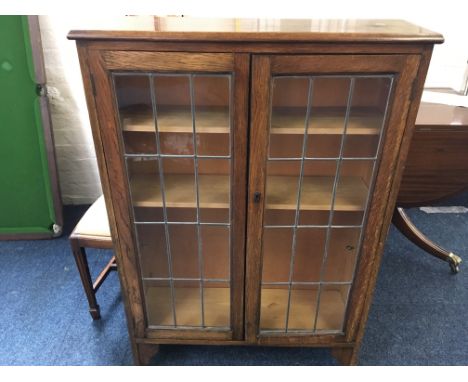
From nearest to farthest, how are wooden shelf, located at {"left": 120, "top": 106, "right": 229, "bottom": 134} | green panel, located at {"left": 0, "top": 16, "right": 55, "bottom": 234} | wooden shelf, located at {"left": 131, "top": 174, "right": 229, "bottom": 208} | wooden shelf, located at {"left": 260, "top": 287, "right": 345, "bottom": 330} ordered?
wooden shelf, located at {"left": 120, "top": 106, "right": 229, "bottom": 134}, wooden shelf, located at {"left": 131, "top": 174, "right": 229, "bottom": 208}, wooden shelf, located at {"left": 260, "top": 287, "right": 345, "bottom": 330}, green panel, located at {"left": 0, "top": 16, "right": 55, "bottom": 234}

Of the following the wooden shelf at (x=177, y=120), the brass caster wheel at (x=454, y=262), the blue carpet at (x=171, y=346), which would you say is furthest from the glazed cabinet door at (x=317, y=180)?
the brass caster wheel at (x=454, y=262)

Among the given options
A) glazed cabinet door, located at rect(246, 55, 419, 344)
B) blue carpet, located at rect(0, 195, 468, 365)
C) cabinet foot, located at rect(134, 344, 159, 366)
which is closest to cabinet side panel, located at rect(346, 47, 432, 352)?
glazed cabinet door, located at rect(246, 55, 419, 344)

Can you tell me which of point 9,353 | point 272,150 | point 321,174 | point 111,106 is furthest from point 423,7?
point 9,353

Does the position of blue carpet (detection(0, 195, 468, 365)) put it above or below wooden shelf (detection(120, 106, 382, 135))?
below

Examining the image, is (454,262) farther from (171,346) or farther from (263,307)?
(171,346)

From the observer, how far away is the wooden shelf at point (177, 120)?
1122mm

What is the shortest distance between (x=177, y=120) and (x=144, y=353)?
96 cm

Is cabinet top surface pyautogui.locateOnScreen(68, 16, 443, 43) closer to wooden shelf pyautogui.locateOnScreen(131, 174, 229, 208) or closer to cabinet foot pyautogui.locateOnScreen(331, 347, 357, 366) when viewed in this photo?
wooden shelf pyautogui.locateOnScreen(131, 174, 229, 208)

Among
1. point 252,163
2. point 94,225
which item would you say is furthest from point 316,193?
point 94,225

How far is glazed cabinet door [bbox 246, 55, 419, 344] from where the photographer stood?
1038 millimetres

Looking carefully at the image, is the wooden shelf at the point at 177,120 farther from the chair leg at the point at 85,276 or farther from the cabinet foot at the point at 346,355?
the cabinet foot at the point at 346,355

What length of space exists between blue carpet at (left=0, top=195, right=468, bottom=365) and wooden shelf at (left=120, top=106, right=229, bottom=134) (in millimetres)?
996

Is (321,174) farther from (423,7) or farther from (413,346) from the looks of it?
(423,7)

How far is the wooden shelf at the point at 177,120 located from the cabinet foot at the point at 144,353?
2.91 feet
